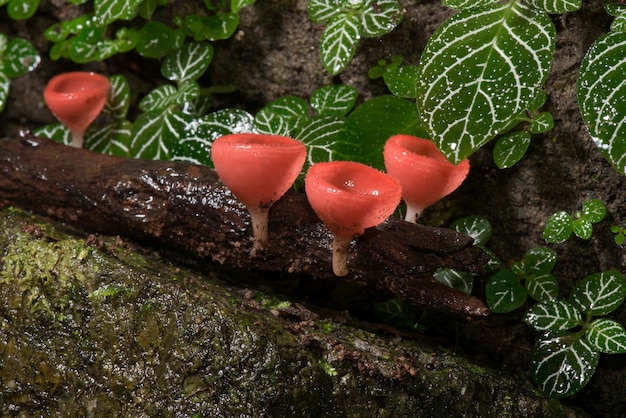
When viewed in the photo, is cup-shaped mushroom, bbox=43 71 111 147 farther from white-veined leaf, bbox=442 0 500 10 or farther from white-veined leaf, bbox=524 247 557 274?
white-veined leaf, bbox=524 247 557 274

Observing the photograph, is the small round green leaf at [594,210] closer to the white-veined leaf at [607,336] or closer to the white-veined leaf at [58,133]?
the white-veined leaf at [607,336]

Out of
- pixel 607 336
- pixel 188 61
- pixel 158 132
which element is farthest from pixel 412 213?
pixel 188 61

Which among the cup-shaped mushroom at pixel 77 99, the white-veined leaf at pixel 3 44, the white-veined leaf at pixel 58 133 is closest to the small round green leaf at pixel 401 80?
the cup-shaped mushroom at pixel 77 99

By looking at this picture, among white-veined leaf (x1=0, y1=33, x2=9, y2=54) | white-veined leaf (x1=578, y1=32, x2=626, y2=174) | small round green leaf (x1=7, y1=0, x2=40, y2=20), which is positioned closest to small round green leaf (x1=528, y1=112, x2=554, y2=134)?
white-veined leaf (x1=578, y1=32, x2=626, y2=174)

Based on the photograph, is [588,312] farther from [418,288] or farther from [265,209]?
[265,209]

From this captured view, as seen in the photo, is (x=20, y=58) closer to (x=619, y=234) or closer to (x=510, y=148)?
(x=510, y=148)

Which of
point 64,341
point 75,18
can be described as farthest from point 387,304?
point 75,18
